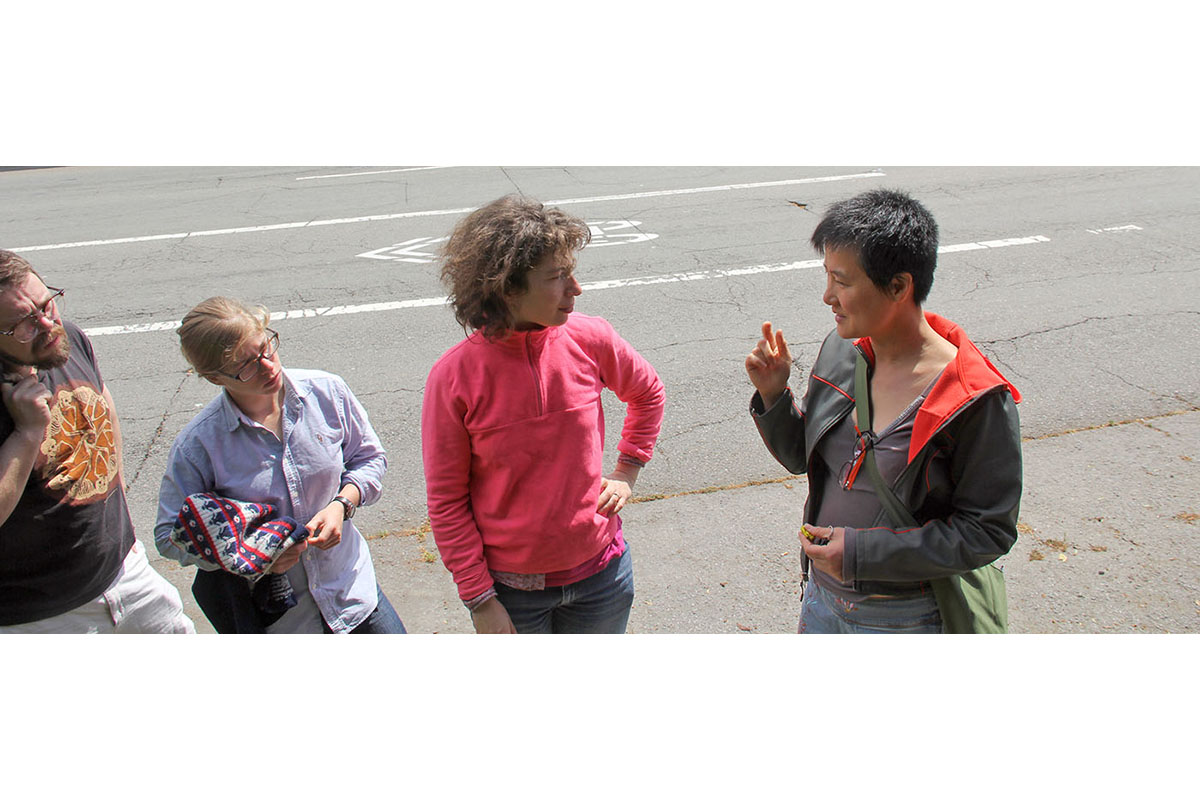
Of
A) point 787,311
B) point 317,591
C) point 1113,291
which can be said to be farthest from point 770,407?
point 1113,291

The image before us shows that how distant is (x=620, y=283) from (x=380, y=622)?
5137mm

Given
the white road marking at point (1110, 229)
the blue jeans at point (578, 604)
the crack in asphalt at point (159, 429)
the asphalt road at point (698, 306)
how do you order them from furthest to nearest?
the white road marking at point (1110, 229)
the crack in asphalt at point (159, 429)
the asphalt road at point (698, 306)
the blue jeans at point (578, 604)

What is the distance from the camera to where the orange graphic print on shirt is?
2373mm

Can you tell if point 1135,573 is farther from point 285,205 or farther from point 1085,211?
point 285,205

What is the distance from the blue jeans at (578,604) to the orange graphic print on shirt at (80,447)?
1149 millimetres

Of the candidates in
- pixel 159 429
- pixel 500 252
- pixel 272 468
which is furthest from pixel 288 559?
pixel 159 429

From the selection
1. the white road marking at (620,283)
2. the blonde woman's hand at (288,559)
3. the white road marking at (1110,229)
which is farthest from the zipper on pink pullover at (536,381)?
the white road marking at (1110,229)

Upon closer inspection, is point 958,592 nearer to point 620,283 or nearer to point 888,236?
point 888,236

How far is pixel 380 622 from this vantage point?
2.84 metres

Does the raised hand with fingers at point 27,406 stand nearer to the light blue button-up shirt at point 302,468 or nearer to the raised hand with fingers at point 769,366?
the light blue button-up shirt at point 302,468

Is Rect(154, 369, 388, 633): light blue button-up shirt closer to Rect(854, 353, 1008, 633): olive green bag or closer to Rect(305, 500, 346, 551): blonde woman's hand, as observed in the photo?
Rect(305, 500, 346, 551): blonde woman's hand

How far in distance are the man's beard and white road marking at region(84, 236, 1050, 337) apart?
4881mm

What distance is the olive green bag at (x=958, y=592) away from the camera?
2107 millimetres

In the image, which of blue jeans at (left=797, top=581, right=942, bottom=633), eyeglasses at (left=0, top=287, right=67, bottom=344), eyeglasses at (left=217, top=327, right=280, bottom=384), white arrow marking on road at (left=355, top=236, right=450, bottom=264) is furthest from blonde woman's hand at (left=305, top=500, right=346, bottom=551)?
white arrow marking on road at (left=355, top=236, right=450, bottom=264)
